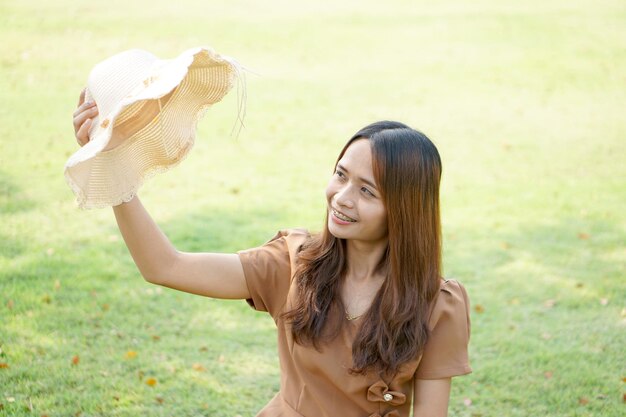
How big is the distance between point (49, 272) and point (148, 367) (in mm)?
1570

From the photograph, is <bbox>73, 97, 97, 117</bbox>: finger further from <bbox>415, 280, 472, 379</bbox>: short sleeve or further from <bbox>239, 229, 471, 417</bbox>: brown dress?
<bbox>415, 280, 472, 379</bbox>: short sleeve

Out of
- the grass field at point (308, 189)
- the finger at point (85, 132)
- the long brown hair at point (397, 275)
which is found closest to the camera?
the finger at point (85, 132)

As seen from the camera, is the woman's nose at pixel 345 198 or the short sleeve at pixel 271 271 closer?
the woman's nose at pixel 345 198

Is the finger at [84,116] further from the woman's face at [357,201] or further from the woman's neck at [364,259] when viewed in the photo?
the woman's neck at [364,259]

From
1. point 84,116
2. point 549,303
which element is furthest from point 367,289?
point 549,303

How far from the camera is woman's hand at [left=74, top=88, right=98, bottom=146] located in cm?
252

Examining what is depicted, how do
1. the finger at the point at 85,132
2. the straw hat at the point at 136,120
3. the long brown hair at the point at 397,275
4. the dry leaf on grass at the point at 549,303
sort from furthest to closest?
1. the dry leaf on grass at the point at 549,303
2. the long brown hair at the point at 397,275
3. the finger at the point at 85,132
4. the straw hat at the point at 136,120

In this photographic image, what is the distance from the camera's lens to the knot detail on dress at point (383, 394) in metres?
2.95

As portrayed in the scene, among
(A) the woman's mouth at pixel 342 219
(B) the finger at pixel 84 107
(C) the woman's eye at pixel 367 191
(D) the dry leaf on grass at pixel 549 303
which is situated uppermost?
(B) the finger at pixel 84 107

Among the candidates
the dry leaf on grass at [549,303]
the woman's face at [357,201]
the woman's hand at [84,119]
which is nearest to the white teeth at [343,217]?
the woman's face at [357,201]

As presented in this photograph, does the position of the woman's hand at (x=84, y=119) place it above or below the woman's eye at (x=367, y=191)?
above

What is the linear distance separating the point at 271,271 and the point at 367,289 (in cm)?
36

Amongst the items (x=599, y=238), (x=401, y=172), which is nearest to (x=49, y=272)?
(x=401, y=172)

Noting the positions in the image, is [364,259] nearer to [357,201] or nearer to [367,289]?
[367,289]
